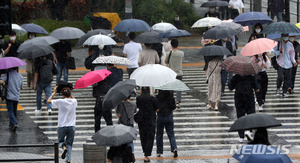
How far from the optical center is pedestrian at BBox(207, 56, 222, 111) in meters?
18.1

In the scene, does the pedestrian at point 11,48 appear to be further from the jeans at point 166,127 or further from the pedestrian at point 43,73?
the jeans at point 166,127

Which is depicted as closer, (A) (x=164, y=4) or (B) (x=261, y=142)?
(B) (x=261, y=142)

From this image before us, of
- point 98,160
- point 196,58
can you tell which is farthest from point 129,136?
point 196,58

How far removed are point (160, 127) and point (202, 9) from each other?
79.7 feet

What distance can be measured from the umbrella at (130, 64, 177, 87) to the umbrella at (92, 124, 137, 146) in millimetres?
2816

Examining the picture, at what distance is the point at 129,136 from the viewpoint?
10508 mm

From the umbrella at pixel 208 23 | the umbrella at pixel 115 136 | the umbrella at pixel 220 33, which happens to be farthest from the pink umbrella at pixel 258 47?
the umbrella at pixel 115 136

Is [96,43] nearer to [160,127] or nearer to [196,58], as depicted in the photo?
[160,127]

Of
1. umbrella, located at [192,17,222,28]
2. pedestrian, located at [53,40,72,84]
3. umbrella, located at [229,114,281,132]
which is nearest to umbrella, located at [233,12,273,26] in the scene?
umbrella, located at [192,17,222,28]

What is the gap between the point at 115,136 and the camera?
10.4m

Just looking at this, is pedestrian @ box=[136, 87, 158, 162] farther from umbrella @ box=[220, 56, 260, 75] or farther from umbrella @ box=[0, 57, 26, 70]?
umbrella @ box=[0, 57, 26, 70]

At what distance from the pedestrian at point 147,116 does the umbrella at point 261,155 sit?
201 inches

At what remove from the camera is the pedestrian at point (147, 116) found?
13.1 meters

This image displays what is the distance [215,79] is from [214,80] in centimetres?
5
